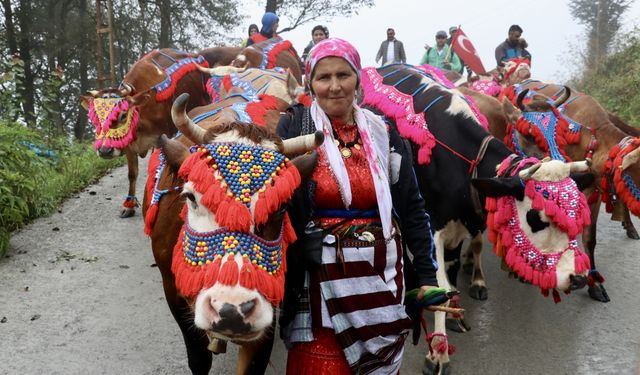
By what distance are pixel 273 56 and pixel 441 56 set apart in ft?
13.8

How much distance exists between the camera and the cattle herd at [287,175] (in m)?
1.92

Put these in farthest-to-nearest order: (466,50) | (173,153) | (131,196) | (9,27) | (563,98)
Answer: (9,27) < (466,50) < (131,196) < (563,98) < (173,153)

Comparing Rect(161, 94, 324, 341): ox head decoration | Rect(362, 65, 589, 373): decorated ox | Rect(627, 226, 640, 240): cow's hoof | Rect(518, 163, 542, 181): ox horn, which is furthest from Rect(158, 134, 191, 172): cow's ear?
Rect(627, 226, 640, 240): cow's hoof

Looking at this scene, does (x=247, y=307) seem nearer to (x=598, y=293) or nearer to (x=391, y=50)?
(x=598, y=293)

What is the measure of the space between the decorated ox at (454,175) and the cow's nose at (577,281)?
0.20ft

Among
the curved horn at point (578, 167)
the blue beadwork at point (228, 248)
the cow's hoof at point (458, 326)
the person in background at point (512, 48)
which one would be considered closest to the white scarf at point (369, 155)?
the blue beadwork at point (228, 248)

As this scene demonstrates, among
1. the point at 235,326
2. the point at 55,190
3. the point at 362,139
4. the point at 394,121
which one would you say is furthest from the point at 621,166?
the point at 55,190

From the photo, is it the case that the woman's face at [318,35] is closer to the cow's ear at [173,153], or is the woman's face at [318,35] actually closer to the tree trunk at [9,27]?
the cow's ear at [173,153]

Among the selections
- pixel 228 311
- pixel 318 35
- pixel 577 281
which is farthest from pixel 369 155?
pixel 318 35

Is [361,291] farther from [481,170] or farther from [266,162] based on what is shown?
[481,170]

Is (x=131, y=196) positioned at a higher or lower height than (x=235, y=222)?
lower

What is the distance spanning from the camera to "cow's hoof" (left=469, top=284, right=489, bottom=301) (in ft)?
16.3

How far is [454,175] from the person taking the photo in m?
4.12

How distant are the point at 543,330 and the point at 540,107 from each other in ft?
7.42
